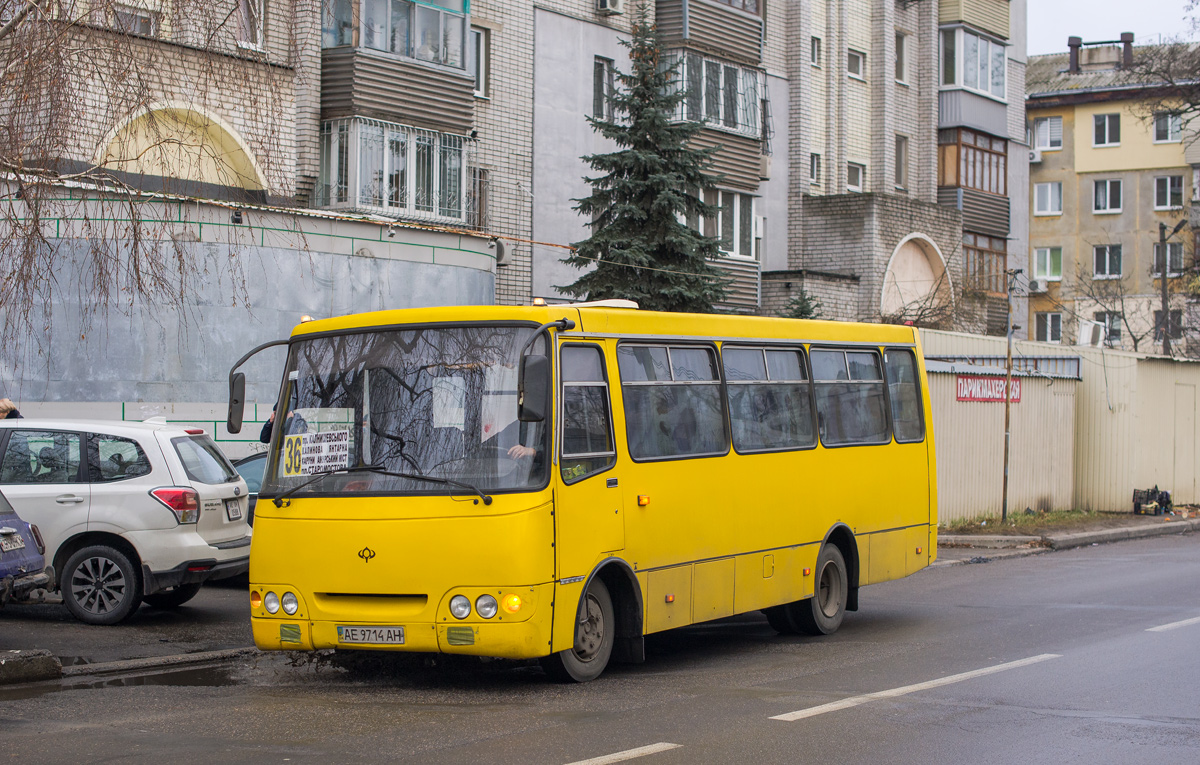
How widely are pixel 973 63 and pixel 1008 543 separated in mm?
24092

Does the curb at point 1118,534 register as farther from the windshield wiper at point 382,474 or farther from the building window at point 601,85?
the windshield wiper at point 382,474

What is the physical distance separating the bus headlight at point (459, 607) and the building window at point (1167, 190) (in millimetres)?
59844

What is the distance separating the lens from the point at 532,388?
28.0 ft

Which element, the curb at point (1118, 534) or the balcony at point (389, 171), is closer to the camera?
the curb at point (1118, 534)

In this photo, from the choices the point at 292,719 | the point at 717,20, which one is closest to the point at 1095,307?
the point at 717,20

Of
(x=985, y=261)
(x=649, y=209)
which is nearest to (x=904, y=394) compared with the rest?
(x=649, y=209)

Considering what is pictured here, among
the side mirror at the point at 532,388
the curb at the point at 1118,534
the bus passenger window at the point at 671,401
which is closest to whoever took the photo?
the side mirror at the point at 532,388

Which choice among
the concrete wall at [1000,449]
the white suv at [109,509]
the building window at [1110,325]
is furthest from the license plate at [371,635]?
the building window at [1110,325]

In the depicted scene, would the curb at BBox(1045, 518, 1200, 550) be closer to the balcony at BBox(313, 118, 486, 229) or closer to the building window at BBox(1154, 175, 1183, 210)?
the balcony at BBox(313, 118, 486, 229)

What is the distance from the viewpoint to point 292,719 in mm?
8133

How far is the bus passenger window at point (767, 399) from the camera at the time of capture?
37.3ft

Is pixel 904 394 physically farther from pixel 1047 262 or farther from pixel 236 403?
pixel 1047 262

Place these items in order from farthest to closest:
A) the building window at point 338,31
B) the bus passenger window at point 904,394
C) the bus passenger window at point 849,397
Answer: the building window at point 338,31, the bus passenger window at point 904,394, the bus passenger window at point 849,397

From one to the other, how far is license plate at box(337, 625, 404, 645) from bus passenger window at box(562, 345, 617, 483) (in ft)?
4.94
